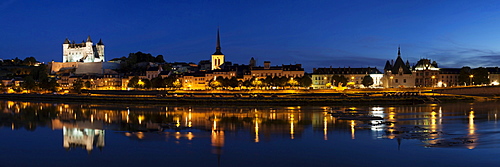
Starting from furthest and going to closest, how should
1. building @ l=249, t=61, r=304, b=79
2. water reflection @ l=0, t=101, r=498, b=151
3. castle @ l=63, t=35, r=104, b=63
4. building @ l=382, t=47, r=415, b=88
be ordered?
1. castle @ l=63, t=35, r=104, b=63
2. building @ l=249, t=61, r=304, b=79
3. building @ l=382, t=47, r=415, b=88
4. water reflection @ l=0, t=101, r=498, b=151

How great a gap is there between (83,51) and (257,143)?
9492cm

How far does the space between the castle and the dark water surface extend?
8356 cm

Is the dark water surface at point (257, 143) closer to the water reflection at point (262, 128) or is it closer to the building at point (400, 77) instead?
the water reflection at point (262, 128)

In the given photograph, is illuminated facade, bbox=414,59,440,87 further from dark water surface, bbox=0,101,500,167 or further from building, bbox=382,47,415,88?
dark water surface, bbox=0,101,500,167

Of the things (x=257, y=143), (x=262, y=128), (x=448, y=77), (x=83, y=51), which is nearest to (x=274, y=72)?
(x=448, y=77)

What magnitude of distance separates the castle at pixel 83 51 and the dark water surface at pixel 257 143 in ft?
274

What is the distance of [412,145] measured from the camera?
14.1 m

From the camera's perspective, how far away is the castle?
333 feet

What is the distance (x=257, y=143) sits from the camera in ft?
49.2

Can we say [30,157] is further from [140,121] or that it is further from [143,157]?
[140,121]

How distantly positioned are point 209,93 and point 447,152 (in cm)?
3939

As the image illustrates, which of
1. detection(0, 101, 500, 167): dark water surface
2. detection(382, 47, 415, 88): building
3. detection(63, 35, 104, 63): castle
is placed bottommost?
Result: detection(0, 101, 500, 167): dark water surface

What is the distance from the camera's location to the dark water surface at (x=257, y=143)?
12.3 meters

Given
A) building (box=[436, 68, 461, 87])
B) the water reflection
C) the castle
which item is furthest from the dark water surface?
the castle
